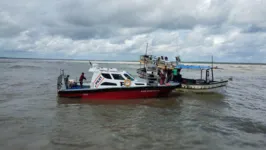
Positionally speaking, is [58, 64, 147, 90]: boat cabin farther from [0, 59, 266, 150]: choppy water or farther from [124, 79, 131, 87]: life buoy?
[0, 59, 266, 150]: choppy water

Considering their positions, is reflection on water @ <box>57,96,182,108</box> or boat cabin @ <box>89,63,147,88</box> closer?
reflection on water @ <box>57,96,182,108</box>

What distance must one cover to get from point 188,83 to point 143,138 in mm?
12227

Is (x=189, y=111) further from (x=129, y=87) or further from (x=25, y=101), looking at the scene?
(x=25, y=101)

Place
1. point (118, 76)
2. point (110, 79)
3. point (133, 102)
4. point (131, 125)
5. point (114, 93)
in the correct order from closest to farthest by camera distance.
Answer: point (131, 125) → point (133, 102) → point (114, 93) → point (110, 79) → point (118, 76)

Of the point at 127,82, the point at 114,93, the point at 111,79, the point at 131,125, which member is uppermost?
the point at 111,79

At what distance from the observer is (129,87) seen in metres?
14.8

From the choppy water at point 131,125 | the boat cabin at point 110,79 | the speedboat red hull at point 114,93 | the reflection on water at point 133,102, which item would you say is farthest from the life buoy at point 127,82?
the choppy water at point 131,125

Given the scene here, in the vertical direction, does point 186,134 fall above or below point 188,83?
below

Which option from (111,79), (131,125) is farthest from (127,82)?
(131,125)

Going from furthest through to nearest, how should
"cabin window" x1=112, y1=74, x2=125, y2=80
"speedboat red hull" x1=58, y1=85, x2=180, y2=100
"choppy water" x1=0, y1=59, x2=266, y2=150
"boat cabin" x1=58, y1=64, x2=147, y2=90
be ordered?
"cabin window" x1=112, y1=74, x2=125, y2=80 → "boat cabin" x1=58, y1=64, x2=147, y2=90 → "speedboat red hull" x1=58, y1=85, x2=180, y2=100 → "choppy water" x1=0, y1=59, x2=266, y2=150

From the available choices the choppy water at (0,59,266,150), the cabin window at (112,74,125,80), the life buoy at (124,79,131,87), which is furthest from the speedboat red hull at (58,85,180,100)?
the cabin window at (112,74,125,80)

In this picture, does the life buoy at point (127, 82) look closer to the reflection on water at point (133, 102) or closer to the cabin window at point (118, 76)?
the cabin window at point (118, 76)

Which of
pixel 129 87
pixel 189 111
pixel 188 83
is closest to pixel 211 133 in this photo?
pixel 189 111

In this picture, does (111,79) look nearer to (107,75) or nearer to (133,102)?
(107,75)
